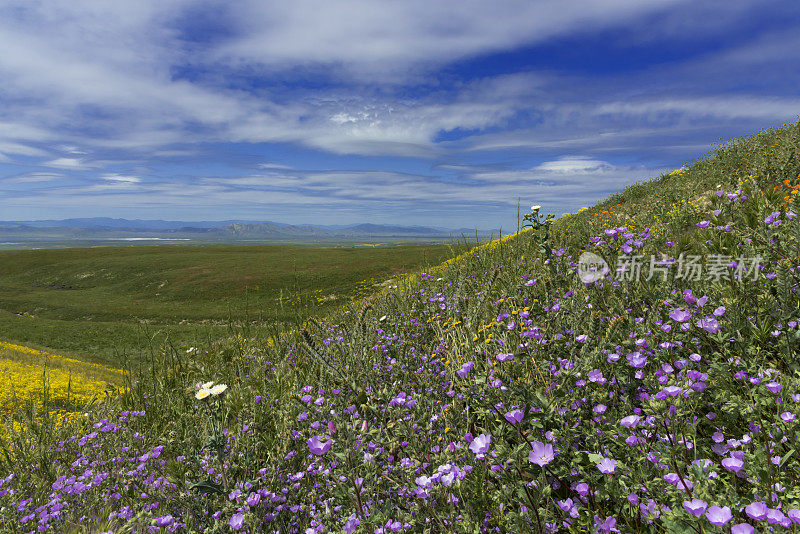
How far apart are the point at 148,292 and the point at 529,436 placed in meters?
62.4

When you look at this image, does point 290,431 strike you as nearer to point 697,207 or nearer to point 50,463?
point 50,463

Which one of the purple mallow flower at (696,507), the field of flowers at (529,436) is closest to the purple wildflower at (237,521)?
the field of flowers at (529,436)

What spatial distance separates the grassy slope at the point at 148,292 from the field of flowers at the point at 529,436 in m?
21.7

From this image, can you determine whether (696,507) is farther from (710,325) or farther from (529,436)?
(710,325)

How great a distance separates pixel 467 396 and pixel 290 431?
1.45 metres

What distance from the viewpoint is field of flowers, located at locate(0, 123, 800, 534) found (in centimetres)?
180

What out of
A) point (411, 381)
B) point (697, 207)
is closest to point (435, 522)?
point (411, 381)

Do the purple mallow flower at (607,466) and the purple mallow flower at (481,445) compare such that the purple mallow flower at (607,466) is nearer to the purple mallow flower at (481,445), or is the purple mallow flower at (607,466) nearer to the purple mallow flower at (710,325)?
the purple mallow flower at (481,445)

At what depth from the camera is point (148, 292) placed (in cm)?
5341

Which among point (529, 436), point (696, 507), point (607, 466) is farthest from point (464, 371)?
point (696, 507)

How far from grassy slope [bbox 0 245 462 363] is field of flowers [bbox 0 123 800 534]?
2169 cm

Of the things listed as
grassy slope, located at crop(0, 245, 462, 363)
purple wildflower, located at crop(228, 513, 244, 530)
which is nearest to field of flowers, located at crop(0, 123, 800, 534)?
purple wildflower, located at crop(228, 513, 244, 530)

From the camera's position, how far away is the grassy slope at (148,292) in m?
32.1

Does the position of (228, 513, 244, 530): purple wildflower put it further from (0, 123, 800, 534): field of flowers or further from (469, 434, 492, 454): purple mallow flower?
(469, 434, 492, 454): purple mallow flower
